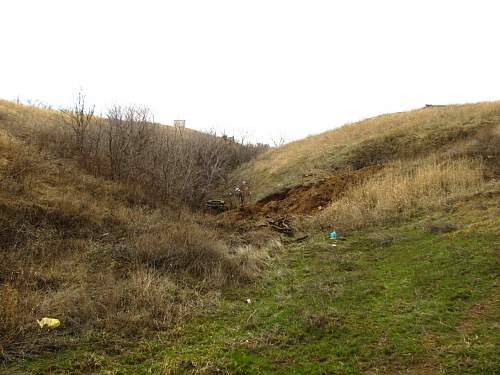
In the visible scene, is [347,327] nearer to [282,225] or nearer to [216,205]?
[282,225]

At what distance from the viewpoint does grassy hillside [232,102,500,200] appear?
16.6 meters

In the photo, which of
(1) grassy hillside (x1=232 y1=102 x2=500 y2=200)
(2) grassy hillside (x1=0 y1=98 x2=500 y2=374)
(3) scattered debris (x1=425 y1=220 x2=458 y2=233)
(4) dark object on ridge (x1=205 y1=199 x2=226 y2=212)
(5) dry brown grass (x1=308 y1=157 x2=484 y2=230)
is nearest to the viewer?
(2) grassy hillside (x1=0 y1=98 x2=500 y2=374)

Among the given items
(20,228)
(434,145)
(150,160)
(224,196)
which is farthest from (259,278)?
(224,196)

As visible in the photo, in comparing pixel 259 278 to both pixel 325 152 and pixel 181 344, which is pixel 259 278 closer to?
pixel 181 344

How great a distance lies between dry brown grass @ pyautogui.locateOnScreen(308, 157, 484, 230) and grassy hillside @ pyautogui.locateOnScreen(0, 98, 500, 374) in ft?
0.18

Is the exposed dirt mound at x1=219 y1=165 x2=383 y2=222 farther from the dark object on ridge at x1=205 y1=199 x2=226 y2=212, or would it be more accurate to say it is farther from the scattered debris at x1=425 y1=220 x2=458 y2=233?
the scattered debris at x1=425 y1=220 x2=458 y2=233

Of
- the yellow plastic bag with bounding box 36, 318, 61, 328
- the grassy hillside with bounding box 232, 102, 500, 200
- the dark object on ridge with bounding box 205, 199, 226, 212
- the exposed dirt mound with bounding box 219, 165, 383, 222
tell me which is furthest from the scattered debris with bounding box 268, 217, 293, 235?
the yellow plastic bag with bounding box 36, 318, 61, 328

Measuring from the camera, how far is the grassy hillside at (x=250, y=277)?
177 inches

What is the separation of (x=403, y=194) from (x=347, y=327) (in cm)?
775

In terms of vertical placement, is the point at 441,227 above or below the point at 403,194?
below

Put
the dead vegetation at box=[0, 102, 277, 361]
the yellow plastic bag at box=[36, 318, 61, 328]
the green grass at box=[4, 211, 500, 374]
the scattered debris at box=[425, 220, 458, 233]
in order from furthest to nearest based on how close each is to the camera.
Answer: the scattered debris at box=[425, 220, 458, 233]
the dead vegetation at box=[0, 102, 277, 361]
the yellow plastic bag at box=[36, 318, 61, 328]
the green grass at box=[4, 211, 500, 374]

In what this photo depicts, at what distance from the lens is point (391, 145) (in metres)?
18.9

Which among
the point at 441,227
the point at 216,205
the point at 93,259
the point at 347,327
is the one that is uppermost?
the point at 216,205

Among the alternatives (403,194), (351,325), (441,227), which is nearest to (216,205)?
(403,194)
